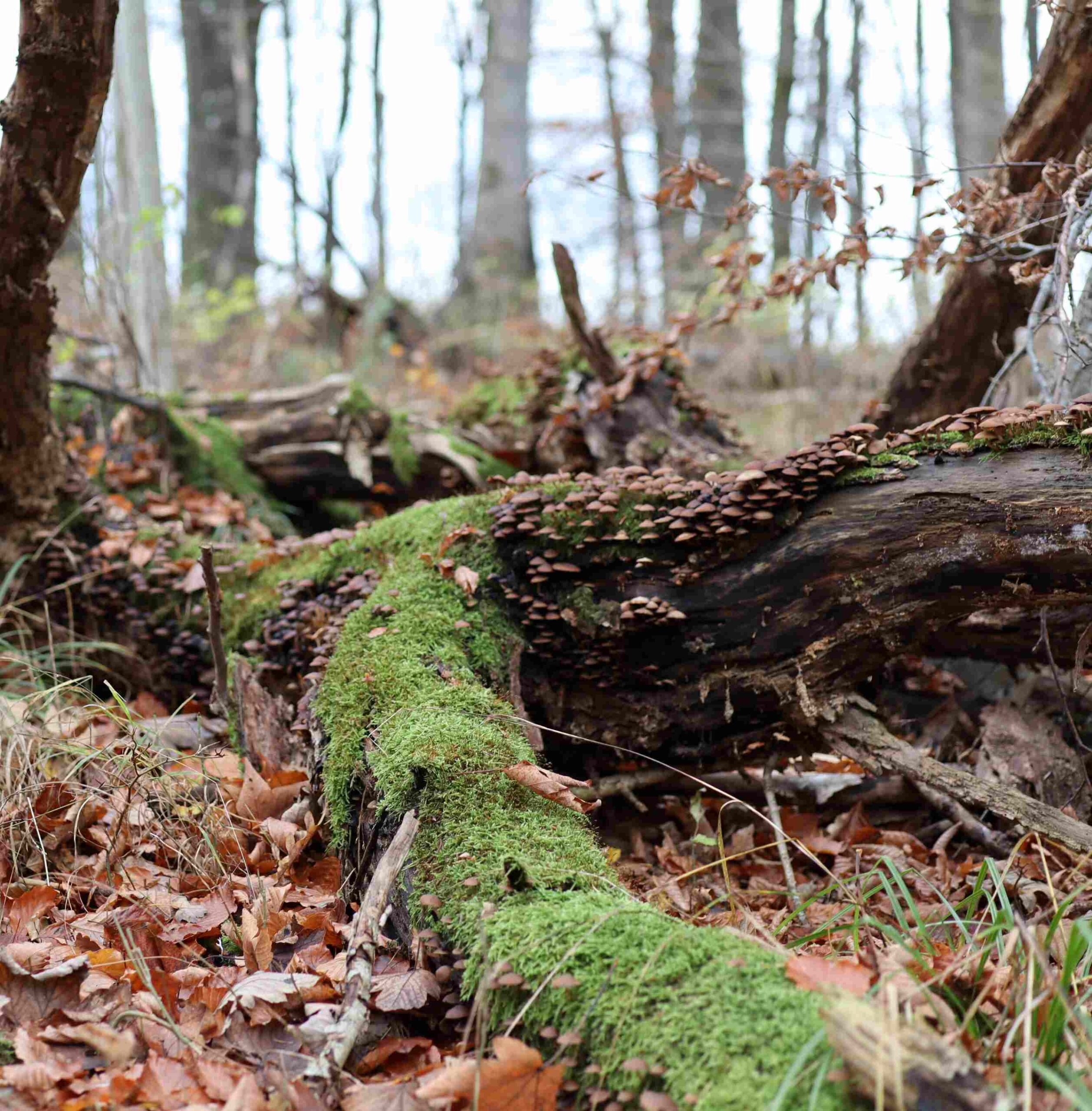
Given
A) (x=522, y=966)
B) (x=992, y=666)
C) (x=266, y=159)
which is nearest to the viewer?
(x=522, y=966)

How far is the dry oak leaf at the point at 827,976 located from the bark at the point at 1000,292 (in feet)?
11.6

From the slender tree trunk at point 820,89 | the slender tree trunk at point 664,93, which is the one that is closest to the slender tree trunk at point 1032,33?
the slender tree trunk at point 820,89

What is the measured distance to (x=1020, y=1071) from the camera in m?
1.72

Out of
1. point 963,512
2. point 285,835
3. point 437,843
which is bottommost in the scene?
point 285,835

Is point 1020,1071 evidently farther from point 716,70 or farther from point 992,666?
point 716,70

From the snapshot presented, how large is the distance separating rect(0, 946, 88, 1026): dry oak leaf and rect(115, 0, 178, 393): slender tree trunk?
19.0ft

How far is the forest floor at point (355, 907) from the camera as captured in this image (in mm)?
1837

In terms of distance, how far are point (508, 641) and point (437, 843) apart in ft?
3.83

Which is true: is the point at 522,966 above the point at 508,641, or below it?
below

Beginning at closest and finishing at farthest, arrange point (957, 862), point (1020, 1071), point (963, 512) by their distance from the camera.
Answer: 1. point (1020, 1071)
2. point (963, 512)
3. point (957, 862)

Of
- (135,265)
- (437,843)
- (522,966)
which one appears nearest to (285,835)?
(437,843)

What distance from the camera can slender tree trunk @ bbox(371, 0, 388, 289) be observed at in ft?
45.8

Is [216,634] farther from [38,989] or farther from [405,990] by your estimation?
[405,990]

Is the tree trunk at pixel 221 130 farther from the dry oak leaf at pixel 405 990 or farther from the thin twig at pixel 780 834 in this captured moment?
the dry oak leaf at pixel 405 990
